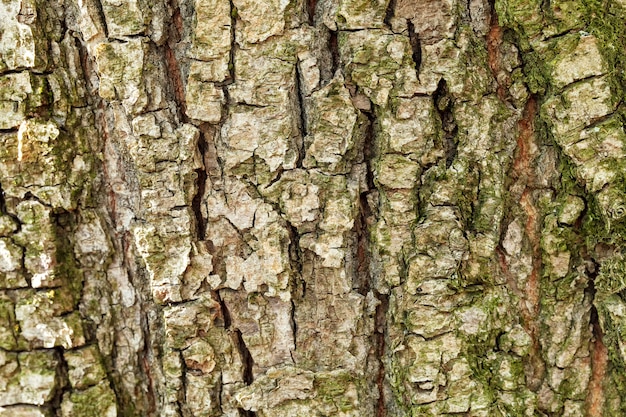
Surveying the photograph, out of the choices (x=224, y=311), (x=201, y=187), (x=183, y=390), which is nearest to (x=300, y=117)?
(x=201, y=187)

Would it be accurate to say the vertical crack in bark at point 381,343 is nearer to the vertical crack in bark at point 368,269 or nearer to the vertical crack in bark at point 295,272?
the vertical crack in bark at point 368,269

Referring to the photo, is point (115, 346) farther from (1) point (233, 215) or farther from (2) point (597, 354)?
(2) point (597, 354)

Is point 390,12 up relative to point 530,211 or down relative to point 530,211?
up

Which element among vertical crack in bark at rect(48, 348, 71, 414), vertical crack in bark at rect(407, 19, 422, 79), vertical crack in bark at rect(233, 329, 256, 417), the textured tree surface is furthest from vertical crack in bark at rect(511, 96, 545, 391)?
vertical crack in bark at rect(48, 348, 71, 414)

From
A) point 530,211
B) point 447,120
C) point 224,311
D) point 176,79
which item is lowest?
point 224,311

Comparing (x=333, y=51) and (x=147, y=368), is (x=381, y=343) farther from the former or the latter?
(x=333, y=51)

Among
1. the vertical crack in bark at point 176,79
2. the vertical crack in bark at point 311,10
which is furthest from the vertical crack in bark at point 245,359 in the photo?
the vertical crack in bark at point 311,10

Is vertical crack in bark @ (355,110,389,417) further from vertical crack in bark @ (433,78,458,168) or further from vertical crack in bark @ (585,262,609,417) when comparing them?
vertical crack in bark @ (585,262,609,417)

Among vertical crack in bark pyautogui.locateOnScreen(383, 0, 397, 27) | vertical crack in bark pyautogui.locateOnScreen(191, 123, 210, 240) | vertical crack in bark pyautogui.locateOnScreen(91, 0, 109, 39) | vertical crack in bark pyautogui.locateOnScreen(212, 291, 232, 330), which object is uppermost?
vertical crack in bark pyautogui.locateOnScreen(91, 0, 109, 39)
